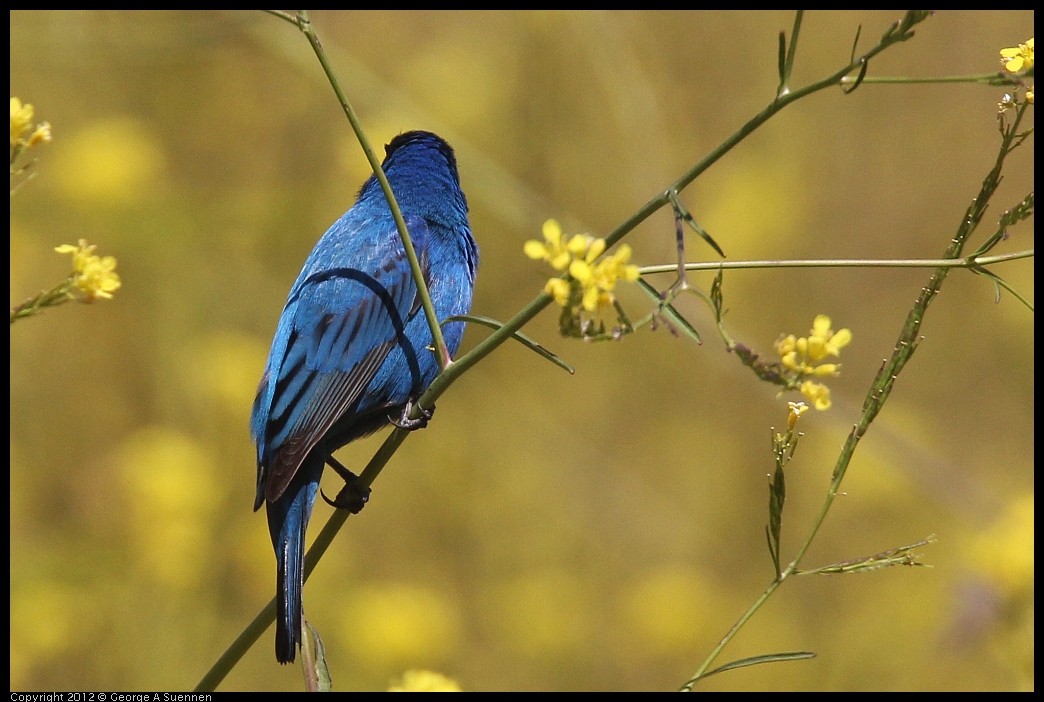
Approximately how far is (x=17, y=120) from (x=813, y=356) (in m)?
1.55

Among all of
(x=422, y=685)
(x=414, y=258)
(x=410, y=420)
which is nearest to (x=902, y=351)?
(x=414, y=258)

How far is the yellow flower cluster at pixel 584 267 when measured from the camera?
1.71m

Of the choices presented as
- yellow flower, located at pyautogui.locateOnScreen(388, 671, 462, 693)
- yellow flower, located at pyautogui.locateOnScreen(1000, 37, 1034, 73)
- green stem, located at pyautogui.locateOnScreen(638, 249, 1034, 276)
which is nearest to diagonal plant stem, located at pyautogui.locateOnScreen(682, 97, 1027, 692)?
green stem, located at pyautogui.locateOnScreen(638, 249, 1034, 276)

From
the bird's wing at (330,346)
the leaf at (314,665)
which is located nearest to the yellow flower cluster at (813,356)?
the leaf at (314,665)

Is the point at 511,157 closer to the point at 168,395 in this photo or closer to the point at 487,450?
the point at 487,450

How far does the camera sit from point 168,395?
5.56 meters

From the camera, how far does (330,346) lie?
132 inches

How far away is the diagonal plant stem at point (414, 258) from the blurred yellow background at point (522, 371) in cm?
246

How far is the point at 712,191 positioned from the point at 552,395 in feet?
6.39

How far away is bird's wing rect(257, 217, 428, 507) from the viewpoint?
3180 millimetres

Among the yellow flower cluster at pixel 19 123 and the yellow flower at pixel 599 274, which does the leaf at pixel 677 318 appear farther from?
the yellow flower cluster at pixel 19 123

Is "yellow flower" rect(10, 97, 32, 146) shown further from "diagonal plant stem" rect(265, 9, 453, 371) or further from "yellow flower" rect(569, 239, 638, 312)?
"yellow flower" rect(569, 239, 638, 312)

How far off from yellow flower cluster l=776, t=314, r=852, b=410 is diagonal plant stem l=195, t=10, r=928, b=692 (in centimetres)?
34

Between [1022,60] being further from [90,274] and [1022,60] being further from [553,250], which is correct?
[90,274]
